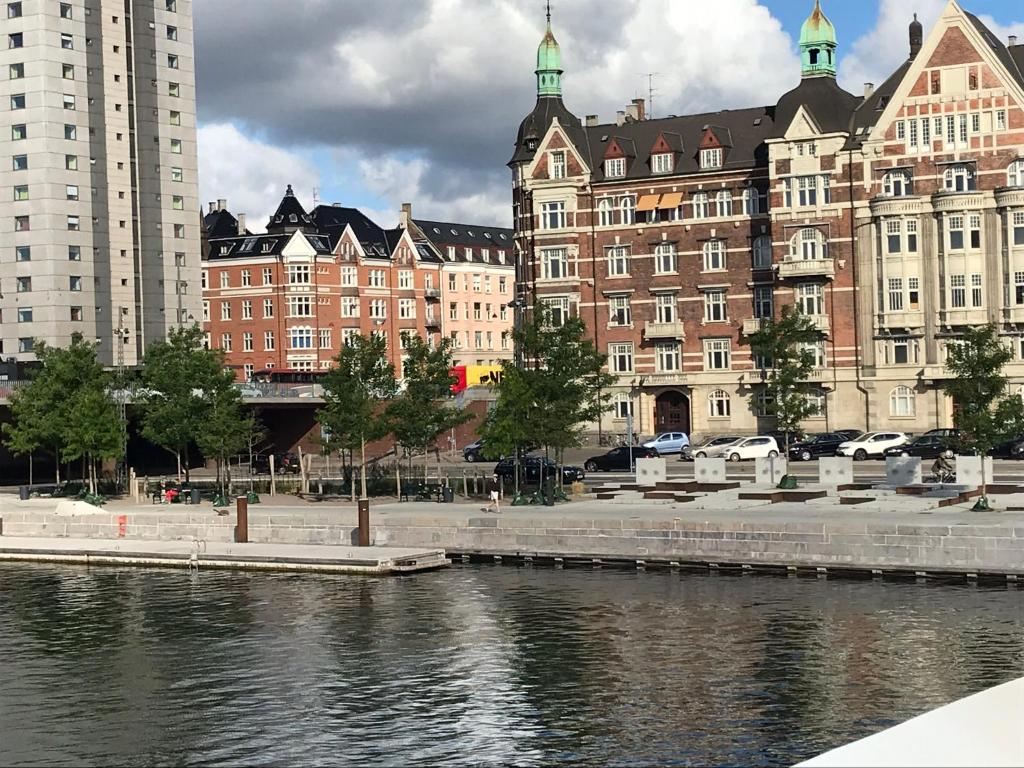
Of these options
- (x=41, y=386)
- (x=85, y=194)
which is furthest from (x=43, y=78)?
(x=41, y=386)

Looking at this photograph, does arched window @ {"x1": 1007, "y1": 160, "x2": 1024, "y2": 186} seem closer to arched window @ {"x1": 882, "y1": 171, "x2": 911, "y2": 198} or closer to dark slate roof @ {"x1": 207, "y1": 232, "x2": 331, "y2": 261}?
arched window @ {"x1": 882, "y1": 171, "x2": 911, "y2": 198}

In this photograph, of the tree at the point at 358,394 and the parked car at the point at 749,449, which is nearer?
the tree at the point at 358,394

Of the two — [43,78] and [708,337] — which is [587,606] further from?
[43,78]

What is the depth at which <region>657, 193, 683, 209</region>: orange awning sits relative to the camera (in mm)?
99188

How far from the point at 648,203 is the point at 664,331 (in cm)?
863

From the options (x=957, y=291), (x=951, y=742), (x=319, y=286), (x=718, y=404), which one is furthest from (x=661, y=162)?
(x=951, y=742)

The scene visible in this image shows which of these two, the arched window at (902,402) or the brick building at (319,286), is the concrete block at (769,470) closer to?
the arched window at (902,402)

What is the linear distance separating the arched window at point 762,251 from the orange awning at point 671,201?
19.3 feet

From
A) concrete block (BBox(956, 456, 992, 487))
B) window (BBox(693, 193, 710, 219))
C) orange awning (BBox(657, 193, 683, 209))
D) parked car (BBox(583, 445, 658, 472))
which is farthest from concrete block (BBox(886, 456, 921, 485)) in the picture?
orange awning (BBox(657, 193, 683, 209))

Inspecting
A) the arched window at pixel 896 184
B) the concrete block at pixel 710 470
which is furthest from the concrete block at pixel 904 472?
the arched window at pixel 896 184

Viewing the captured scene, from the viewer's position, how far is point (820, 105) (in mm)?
94438

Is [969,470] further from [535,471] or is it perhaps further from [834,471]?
[535,471]

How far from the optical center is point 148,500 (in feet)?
243

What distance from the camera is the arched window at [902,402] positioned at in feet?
299
